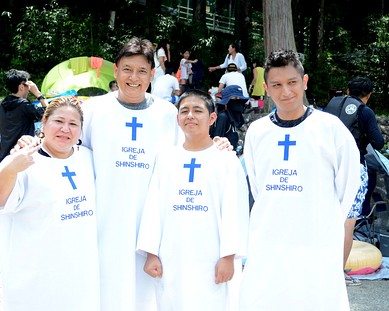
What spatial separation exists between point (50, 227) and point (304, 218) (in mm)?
1379

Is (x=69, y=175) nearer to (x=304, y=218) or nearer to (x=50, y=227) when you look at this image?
(x=50, y=227)

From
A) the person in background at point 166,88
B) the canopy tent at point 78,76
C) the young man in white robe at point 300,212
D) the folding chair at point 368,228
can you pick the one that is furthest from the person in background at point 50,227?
the canopy tent at point 78,76

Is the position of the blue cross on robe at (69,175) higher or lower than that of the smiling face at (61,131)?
lower

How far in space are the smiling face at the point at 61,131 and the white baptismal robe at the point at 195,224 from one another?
0.56 m

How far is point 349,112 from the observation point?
5867 mm

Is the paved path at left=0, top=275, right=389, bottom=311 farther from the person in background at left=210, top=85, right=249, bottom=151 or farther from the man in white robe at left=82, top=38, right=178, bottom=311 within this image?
the person in background at left=210, top=85, right=249, bottom=151

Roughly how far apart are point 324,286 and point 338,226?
343 millimetres

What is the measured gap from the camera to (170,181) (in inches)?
132

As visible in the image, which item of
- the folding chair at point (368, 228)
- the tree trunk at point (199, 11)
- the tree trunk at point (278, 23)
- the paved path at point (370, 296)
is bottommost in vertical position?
the paved path at point (370, 296)

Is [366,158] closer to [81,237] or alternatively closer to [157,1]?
[81,237]

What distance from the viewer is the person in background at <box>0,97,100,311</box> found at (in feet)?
9.80

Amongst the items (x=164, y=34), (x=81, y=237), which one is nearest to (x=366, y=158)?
(x=81, y=237)

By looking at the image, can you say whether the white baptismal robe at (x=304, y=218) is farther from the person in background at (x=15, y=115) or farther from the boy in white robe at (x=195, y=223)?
the person in background at (x=15, y=115)

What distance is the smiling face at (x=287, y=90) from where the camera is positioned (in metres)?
3.24
